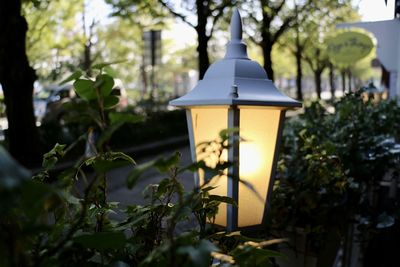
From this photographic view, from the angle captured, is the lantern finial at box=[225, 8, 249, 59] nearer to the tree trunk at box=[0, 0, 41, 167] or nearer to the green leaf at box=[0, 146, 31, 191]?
the green leaf at box=[0, 146, 31, 191]

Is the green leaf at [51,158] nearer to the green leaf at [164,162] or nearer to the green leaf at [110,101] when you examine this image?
the green leaf at [110,101]

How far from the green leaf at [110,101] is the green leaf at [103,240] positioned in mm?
316

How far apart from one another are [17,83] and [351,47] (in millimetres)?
6185

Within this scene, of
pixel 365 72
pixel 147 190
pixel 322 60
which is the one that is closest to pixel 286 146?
pixel 147 190

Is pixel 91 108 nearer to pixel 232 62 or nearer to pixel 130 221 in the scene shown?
pixel 130 221

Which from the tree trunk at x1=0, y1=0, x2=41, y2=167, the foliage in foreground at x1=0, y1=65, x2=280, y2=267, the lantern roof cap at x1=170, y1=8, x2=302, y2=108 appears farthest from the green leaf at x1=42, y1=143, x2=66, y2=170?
the tree trunk at x1=0, y1=0, x2=41, y2=167

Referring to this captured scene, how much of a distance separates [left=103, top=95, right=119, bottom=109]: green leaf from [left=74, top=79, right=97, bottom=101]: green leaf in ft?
0.12

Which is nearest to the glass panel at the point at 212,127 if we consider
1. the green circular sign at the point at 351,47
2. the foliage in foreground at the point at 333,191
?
the foliage in foreground at the point at 333,191

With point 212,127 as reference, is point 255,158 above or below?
below

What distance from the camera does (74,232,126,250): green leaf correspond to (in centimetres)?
100

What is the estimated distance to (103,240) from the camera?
1.03 meters

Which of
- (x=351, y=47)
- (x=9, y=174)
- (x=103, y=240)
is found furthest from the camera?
(x=351, y=47)

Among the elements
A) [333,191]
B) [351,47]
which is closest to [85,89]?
[333,191]

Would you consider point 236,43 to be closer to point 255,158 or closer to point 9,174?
point 255,158
